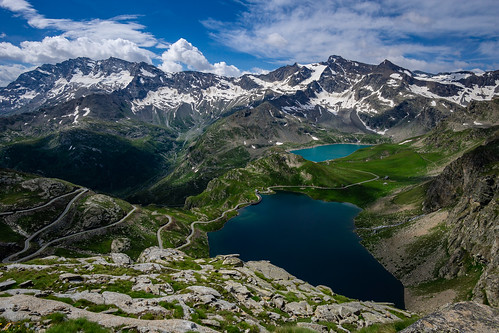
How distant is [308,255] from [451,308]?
8933 centimetres

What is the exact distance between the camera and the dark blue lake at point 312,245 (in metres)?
82.9

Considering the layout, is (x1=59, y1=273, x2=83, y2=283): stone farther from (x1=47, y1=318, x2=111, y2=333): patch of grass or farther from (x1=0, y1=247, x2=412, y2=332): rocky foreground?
(x1=47, y1=318, x2=111, y2=333): patch of grass

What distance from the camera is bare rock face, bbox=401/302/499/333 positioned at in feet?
45.9

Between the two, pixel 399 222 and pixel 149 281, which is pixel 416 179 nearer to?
pixel 399 222

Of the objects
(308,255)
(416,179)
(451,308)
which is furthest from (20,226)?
(416,179)

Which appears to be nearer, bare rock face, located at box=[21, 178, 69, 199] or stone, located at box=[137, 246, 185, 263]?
stone, located at box=[137, 246, 185, 263]

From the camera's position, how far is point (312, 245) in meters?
109

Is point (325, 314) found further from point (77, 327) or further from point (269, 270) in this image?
point (269, 270)

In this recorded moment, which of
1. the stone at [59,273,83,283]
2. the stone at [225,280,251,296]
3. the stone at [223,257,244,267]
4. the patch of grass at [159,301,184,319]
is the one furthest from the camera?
the stone at [223,257,244,267]

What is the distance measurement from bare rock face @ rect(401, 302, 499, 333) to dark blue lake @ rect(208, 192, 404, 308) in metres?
68.9

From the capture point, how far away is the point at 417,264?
84.6 meters

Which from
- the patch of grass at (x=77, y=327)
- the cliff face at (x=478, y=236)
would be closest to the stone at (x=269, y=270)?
the cliff face at (x=478, y=236)

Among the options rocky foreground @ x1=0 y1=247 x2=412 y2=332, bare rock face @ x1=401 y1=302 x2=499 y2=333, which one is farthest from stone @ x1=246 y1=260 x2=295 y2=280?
bare rock face @ x1=401 y1=302 x2=499 y2=333

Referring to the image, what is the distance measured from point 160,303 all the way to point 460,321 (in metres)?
22.9
